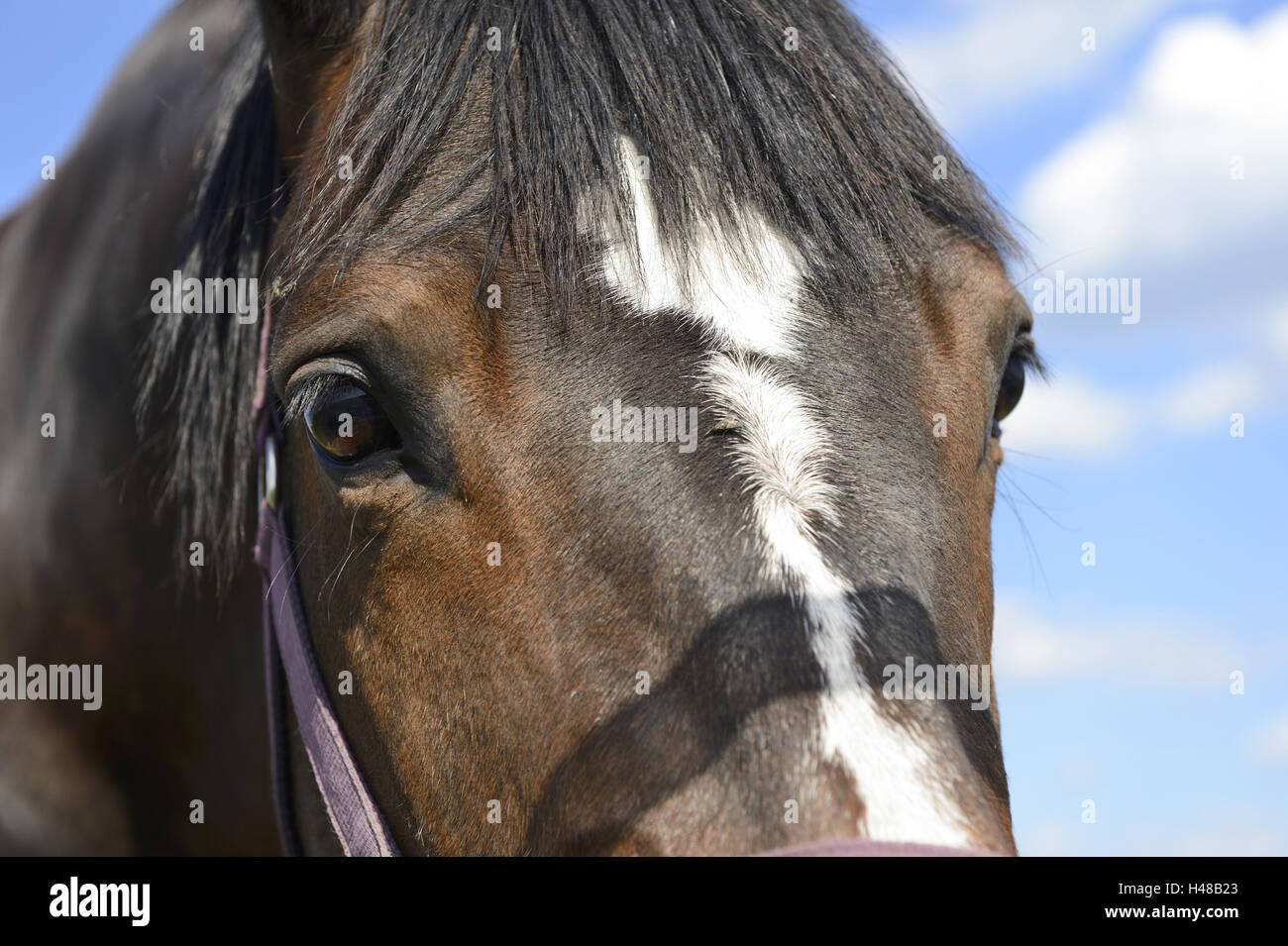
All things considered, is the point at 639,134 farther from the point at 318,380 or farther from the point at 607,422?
the point at 318,380

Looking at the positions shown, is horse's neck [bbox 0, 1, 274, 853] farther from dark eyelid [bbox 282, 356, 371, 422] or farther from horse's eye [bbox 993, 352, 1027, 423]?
horse's eye [bbox 993, 352, 1027, 423]

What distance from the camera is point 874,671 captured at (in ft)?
4.97

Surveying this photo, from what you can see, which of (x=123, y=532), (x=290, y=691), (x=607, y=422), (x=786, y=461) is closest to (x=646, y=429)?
(x=607, y=422)

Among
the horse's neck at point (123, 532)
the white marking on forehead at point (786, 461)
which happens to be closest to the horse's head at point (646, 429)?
the white marking on forehead at point (786, 461)

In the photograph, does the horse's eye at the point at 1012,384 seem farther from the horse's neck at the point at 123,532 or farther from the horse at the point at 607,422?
the horse's neck at the point at 123,532

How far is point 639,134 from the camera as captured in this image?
2.05 m

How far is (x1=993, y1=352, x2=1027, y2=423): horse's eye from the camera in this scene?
2.46 meters

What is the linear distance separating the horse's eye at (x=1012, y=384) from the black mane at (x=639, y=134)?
263 mm

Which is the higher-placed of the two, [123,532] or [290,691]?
[123,532]

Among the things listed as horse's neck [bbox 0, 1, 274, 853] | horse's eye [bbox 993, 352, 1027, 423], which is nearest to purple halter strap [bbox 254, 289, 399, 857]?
horse's neck [bbox 0, 1, 274, 853]

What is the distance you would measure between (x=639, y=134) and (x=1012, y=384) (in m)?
1.01

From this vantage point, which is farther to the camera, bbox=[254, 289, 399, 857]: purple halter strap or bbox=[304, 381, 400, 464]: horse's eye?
bbox=[254, 289, 399, 857]: purple halter strap
